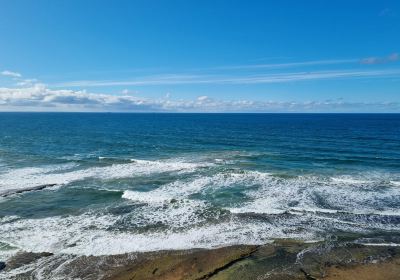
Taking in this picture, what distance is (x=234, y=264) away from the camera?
2003 cm

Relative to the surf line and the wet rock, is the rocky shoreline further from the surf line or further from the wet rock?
the surf line

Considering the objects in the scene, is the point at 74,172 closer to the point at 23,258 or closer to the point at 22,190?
the point at 22,190

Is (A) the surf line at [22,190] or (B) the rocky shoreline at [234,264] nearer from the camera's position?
(B) the rocky shoreline at [234,264]

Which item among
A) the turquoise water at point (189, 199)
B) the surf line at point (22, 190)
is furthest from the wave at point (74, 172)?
the turquoise water at point (189, 199)

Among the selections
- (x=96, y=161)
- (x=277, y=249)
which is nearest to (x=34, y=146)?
(x=96, y=161)

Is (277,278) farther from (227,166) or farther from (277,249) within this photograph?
(227,166)

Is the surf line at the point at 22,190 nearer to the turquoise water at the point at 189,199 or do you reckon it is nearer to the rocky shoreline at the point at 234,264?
the turquoise water at the point at 189,199

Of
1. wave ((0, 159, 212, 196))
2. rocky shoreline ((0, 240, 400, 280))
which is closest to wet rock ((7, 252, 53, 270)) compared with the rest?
rocky shoreline ((0, 240, 400, 280))

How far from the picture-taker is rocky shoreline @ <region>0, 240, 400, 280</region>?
62.3 feet

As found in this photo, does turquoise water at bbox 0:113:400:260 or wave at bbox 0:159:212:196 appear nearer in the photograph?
turquoise water at bbox 0:113:400:260

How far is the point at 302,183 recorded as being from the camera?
37.3m

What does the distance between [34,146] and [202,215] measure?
2085 inches

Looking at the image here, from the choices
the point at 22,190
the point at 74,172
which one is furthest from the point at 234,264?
the point at 74,172

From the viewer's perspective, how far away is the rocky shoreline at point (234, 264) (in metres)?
19.0
